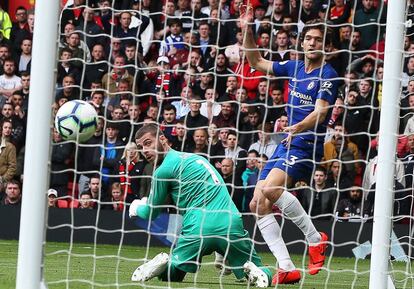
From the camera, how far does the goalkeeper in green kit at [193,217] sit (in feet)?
28.6

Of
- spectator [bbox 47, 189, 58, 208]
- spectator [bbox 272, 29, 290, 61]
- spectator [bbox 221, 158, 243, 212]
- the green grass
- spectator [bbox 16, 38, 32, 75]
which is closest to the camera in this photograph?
the green grass

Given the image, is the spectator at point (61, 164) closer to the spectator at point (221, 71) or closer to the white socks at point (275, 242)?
the spectator at point (221, 71)

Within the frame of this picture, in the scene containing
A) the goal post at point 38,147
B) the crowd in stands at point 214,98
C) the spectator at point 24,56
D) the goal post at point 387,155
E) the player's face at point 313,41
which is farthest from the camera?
the spectator at point 24,56

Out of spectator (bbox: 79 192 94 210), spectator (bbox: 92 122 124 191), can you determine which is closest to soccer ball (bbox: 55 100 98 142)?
spectator (bbox: 92 122 124 191)

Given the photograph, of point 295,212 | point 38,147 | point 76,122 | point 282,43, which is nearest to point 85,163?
point 282,43

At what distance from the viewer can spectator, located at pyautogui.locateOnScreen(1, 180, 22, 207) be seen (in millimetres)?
14031

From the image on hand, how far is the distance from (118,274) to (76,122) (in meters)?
2.00

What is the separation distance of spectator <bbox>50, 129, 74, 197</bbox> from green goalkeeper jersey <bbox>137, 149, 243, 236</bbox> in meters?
2.21

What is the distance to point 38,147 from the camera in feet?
20.0

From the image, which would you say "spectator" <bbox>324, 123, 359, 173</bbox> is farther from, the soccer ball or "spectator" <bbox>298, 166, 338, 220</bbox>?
the soccer ball

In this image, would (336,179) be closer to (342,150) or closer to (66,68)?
(342,150)

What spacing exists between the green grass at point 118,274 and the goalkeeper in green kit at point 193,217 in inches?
5.3

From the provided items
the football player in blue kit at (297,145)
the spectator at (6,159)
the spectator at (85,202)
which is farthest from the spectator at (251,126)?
the spectator at (6,159)

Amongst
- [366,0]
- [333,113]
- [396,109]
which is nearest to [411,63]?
[333,113]
